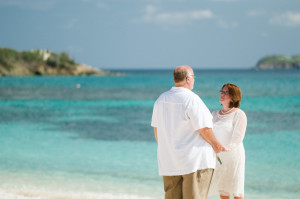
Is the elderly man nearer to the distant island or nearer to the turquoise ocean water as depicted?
the turquoise ocean water

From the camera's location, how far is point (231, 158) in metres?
4.31

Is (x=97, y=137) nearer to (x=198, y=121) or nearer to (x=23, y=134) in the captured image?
(x=23, y=134)

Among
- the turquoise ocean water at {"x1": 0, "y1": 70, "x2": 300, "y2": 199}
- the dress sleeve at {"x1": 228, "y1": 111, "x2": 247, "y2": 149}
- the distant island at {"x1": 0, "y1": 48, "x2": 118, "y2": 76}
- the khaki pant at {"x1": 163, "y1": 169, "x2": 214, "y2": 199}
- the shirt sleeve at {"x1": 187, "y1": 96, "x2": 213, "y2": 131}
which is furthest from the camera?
the distant island at {"x1": 0, "y1": 48, "x2": 118, "y2": 76}

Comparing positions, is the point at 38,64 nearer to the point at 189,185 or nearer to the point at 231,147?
the point at 231,147

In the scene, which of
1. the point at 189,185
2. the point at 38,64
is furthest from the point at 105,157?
the point at 38,64

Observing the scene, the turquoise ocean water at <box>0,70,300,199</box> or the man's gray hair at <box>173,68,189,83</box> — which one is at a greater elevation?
the man's gray hair at <box>173,68,189,83</box>

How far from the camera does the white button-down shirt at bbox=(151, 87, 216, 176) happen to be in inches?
137

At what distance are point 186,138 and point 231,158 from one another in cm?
98

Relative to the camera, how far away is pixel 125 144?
1334 cm

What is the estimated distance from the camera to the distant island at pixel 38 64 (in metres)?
101

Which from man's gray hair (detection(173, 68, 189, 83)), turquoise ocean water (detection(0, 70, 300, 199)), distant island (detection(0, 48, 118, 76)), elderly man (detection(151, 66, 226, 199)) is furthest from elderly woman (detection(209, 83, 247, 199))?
distant island (detection(0, 48, 118, 76))

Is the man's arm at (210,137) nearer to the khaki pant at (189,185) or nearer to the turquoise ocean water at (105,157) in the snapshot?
the khaki pant at (189,185)

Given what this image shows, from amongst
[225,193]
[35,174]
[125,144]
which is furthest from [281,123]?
[225,193]

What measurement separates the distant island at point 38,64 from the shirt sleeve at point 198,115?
98.7 metres
